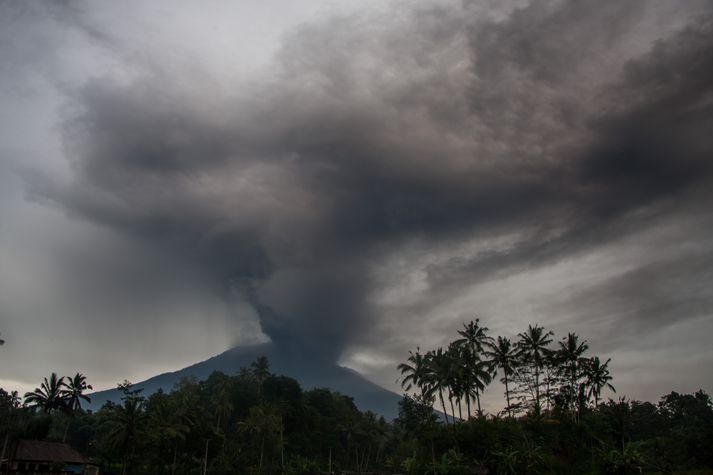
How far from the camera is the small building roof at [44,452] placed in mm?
73688

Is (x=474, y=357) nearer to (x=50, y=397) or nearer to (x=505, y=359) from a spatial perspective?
(x=505, y=359)

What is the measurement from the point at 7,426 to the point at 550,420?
7171cm

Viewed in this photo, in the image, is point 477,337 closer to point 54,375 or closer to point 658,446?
point 658,446

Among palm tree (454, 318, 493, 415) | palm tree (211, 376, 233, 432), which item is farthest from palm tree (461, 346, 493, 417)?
palm tree (211, 376, 233, 432)

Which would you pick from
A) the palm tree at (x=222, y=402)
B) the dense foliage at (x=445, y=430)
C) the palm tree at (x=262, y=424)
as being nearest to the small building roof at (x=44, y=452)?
the dense foliage at (x=445, y=430)

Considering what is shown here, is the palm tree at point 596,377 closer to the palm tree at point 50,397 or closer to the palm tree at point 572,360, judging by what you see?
the palm tree at point 572,360

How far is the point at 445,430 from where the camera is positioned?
72438 mm

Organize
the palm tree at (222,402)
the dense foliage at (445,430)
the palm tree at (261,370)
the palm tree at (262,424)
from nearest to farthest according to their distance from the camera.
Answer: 1. the dense foliage at (445,430)
2. the palm tree at (262,424)
3. the palm tree at (222,402)
4. the palm tree at (261,370)

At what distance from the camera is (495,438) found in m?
66.9

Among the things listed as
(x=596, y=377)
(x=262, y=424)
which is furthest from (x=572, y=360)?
(x=262, y=424)

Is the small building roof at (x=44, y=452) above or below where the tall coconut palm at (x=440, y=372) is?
below

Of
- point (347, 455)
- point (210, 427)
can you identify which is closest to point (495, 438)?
point (210, 427)

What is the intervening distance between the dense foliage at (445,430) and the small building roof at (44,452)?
7.60 feet

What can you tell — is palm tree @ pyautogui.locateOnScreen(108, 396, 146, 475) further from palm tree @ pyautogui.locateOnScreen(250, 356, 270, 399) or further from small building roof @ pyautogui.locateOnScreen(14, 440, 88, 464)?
palm tree @ pyautogui.locateOnScreen(250, 356, 270, 399)
